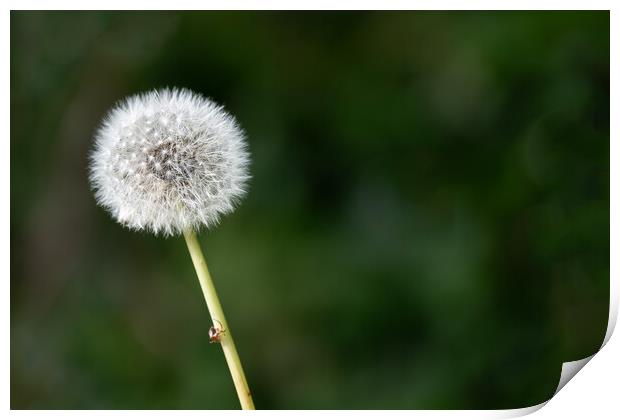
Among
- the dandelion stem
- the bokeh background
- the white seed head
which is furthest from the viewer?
the bokeh background

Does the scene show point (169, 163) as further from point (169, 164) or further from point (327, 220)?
point (327, 220)

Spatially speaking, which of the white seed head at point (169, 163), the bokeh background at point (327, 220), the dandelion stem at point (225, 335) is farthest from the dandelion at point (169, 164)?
the bokeh background at point (327, 220)

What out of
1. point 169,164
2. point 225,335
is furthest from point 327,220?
point 225,335

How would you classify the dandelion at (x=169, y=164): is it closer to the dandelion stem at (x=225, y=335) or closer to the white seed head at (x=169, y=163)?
the white seed head at (x=169, y=163)

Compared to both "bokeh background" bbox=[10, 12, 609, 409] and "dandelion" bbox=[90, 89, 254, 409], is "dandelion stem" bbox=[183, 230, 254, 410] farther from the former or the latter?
"bokeh background" bbox=[10, 12, 609, 409]

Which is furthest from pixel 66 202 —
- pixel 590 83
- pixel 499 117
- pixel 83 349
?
pixel 590 83

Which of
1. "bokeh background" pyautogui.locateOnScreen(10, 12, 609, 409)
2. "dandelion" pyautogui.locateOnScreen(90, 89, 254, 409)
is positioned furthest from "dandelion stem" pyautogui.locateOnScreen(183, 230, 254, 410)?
"bokeh background" pyautogui.locateOnScreen(10, 12, 609, 409)

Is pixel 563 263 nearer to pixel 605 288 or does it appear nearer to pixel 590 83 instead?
pixel 605 288
